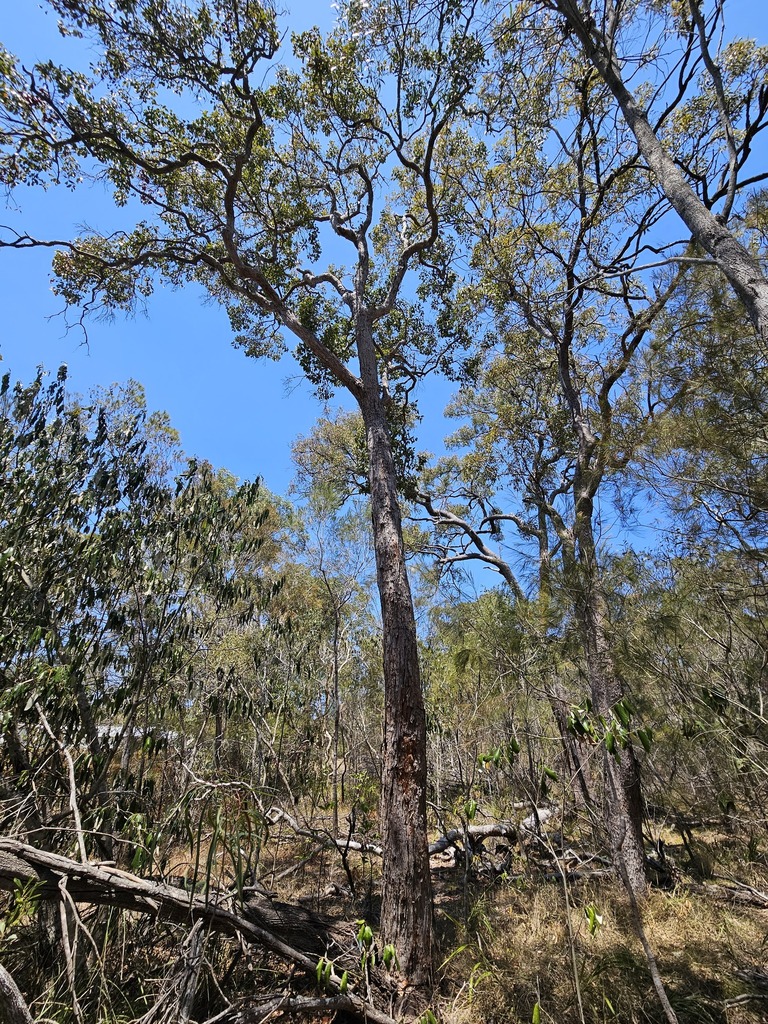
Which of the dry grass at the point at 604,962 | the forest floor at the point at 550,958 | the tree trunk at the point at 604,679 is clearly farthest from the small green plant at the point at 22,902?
the tree trunk at the point at 604,679

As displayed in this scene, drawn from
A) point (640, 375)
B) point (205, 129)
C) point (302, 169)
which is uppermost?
point (302, 169)

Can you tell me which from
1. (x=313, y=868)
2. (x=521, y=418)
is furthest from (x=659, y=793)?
(x=521, y=418)

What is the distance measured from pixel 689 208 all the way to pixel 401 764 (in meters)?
4.10

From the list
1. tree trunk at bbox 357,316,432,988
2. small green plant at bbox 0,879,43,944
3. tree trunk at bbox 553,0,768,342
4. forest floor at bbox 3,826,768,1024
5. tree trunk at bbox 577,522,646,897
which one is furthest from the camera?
tree trunk at bbox 577,522,646,897

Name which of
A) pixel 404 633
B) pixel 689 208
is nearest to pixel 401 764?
pixel 404 633

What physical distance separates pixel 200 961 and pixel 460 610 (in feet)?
19.1

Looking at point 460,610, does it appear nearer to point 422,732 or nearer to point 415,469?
point 415,469

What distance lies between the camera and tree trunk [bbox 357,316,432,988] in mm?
2568

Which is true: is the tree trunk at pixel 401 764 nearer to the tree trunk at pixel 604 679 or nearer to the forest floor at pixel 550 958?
the forest floor at pixel 550 958

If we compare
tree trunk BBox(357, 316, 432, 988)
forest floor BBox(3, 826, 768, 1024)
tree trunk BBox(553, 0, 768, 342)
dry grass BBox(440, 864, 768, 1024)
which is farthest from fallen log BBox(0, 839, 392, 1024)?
tree trunk BBox(553, 0, 768, 342)

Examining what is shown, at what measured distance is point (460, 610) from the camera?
7.45m

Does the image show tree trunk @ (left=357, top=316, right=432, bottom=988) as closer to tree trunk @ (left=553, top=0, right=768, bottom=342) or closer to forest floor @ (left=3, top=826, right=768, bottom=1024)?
forest floor @ (left=3, top=826, right=768, bottom=1024)

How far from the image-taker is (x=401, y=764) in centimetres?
292

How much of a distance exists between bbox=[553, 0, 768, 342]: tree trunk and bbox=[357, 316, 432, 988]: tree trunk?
258 centimetres
